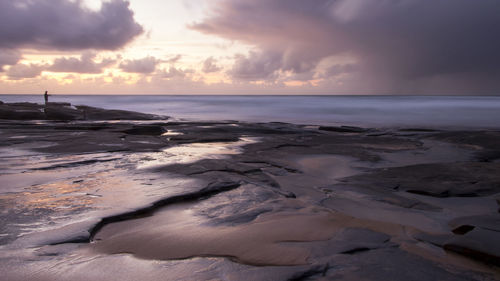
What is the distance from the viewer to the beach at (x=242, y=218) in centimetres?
263

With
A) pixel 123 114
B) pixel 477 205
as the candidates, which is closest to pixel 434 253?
pixel 477 205

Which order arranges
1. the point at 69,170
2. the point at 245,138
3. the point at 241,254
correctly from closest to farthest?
the point at 241,254, the point at 69,170, the point at 245,138

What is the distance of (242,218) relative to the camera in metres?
3.80

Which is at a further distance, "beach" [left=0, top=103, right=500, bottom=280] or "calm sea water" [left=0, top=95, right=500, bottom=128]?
"calm sea water" [left=0, top=95, right=500, bottom=128]

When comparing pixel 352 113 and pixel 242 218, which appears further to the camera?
pixel 352 113

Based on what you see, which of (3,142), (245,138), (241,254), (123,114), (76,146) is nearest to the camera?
(241,254)

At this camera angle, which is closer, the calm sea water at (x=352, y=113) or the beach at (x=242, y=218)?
the beach at (x=242, y=218)

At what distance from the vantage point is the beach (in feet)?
8.63

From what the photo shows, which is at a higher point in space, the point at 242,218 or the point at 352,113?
the point at 352,113

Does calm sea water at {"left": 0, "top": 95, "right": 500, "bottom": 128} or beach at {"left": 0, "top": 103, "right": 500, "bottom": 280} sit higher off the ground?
calm sea water at {"left": 0, "top": 95, "right": 500, "bottom": 128}

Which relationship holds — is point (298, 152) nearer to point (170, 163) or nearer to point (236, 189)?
point (170, 163)

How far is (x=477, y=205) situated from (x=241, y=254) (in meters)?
3.49

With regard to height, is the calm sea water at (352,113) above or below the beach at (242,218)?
above

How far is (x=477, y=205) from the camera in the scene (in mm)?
4531
